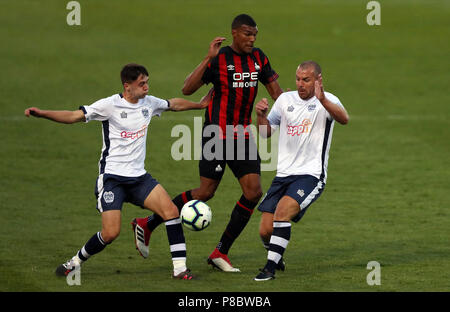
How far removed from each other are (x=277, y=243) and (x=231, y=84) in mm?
2037

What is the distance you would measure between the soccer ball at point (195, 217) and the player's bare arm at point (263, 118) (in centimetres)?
107

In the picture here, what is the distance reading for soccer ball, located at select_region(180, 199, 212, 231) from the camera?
33.0 ft

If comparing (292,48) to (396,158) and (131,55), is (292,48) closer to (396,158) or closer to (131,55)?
(131,55)

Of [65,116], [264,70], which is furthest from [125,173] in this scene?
[264,70]

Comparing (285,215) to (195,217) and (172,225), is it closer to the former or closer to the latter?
(195,217)

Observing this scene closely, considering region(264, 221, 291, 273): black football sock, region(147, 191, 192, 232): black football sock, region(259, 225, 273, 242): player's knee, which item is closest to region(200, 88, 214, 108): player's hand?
region(147, 191, 192, 232): black football sock

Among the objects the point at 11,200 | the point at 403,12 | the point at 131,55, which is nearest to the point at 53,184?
the point at 11,200

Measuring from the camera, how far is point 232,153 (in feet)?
35.0

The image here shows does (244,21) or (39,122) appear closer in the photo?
(244,21)

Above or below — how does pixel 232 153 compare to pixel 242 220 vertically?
above

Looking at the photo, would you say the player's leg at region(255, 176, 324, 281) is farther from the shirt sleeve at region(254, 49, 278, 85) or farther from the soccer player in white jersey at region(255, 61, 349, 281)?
the shirt sleeve at region(254, 49, 278, 85)

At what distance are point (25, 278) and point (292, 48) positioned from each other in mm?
20578

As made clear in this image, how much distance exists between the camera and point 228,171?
1681 cm

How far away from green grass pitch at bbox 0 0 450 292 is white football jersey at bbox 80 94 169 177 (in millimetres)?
1179
